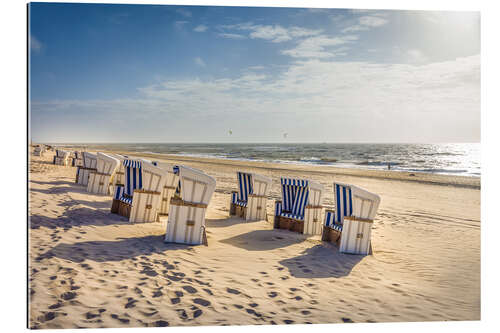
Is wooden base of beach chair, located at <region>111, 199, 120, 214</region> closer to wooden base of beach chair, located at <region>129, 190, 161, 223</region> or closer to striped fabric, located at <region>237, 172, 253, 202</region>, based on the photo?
wooden base of beach chair, located at <region>129, 190, 161, 223</region>

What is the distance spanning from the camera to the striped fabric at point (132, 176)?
580cm

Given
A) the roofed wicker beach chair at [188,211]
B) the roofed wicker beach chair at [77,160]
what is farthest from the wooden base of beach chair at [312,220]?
the roofed wicker beach chair at [77,160]

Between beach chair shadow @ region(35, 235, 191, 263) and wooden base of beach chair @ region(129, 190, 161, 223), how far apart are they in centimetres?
85

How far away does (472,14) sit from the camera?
4812 mm

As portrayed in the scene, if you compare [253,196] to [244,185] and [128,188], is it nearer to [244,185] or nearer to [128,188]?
[244,185]

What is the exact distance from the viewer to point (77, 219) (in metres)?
5.48

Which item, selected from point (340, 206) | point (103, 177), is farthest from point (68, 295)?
point (103, 177)

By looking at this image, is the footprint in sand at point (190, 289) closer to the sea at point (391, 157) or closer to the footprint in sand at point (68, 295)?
the footprint in sand at point (68, 295)

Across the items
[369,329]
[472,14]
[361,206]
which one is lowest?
[369,329]

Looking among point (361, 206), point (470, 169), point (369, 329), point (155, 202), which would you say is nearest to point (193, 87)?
point (155, 202)

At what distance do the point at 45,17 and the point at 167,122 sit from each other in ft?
10.0

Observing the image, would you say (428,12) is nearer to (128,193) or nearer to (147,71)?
(147,71)

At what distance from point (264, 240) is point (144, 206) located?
81.1 inches

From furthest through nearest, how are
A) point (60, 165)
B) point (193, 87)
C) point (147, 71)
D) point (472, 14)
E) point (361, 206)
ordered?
point (60, 165) < point (193, 87) < point (147, 71) < point (361, 206) < point (472, 14)
